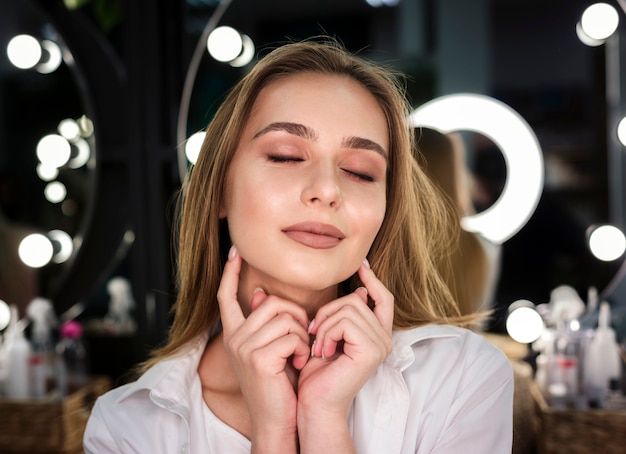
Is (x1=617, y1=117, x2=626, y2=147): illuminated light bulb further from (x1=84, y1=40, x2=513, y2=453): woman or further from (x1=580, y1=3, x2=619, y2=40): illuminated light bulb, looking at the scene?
(x1=84, y1=40, x2=513, y2=453): woman

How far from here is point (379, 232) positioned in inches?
28.5

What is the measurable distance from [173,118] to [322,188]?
948 mm

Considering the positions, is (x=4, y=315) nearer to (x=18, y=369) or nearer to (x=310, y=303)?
(x=18, y=369)

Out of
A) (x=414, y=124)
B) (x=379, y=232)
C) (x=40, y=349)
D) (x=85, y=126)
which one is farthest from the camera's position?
(x=85, y=126)

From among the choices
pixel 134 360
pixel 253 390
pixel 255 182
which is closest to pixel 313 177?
pixel 255 182

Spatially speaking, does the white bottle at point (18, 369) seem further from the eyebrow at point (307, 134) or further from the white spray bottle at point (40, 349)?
the eyebrow at point (307, 134)

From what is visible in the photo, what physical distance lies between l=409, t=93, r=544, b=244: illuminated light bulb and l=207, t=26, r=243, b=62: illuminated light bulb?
0.43 meters

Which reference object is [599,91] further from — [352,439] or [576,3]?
[352,439]

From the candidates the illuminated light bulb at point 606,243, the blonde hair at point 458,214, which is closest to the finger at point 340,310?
the blonde hair at point 458,214

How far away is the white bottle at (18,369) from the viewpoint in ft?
4.46

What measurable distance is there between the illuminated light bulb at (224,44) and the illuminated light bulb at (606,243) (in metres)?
0.80

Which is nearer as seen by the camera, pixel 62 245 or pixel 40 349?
pixel 40 349

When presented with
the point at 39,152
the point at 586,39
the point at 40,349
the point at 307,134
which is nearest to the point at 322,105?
the point at 307,134

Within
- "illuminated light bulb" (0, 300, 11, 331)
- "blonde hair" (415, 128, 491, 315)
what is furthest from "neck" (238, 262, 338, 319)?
"illuminated light bulb" (0, 300, 11, 331)
